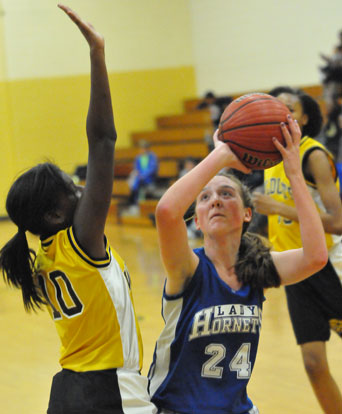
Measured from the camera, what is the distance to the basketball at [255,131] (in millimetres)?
2180

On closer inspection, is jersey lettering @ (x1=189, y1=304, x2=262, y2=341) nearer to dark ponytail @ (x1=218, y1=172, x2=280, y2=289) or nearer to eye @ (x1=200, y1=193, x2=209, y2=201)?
dark ponytail @ (x1=218, y1=172, x2=280, y2=289)

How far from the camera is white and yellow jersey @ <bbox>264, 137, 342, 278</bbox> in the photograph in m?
3.32

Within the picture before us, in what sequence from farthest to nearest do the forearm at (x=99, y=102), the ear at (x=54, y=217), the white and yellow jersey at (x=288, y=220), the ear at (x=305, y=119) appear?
the ear at (x=305, y=119) → the white and yellow jersey at (x=288, y=220) → the ear at (x=54, y=217) → the forearm at (x=99, y=102)

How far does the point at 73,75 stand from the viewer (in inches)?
573

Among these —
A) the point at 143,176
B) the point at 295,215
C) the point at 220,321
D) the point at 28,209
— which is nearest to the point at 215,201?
the point at 220,321

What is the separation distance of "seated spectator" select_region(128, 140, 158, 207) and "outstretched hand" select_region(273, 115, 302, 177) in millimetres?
10610

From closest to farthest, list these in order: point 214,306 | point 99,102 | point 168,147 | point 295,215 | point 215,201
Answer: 1. point 99,102
2. point 214,306
3. point 215,201
4. point 295,215
5. point 168,147

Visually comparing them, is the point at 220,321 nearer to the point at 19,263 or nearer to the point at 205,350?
the point at 205,350

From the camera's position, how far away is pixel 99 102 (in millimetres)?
1964

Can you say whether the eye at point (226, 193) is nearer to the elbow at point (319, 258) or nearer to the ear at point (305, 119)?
the elbow at point (319, 258)

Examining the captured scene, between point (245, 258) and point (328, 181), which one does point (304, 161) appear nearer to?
point (328, 181)

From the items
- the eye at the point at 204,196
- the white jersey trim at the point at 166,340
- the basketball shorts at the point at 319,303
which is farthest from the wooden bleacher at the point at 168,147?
the white jersey trim at the point at 166,340

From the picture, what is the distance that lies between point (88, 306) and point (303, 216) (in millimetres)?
740

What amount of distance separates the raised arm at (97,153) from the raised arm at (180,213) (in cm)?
18
